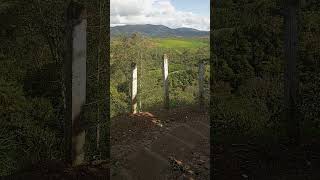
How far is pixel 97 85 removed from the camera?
9812 millimetres

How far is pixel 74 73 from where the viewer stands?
5.23 meters

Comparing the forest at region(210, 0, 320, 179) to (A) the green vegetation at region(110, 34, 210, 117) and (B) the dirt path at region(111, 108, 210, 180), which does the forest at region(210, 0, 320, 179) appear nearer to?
(B) the dirt path at region(111, 108, 210, 180)

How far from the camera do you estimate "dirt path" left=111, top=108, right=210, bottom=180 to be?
642 cm

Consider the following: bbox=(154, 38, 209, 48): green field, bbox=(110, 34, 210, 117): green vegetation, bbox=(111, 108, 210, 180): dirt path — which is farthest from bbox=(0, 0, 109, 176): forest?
bbox=(154, 38, 209, 48): green field

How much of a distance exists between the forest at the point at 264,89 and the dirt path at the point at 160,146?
0.49 metres

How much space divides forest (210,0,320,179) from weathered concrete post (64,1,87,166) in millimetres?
2142

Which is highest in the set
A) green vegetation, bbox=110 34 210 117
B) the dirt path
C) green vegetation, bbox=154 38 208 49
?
green vegetation, bbox=154 38 208 49

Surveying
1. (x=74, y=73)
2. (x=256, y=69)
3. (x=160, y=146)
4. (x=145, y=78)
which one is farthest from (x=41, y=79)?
(x=145, y=78)

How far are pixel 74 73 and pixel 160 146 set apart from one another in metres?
3.53

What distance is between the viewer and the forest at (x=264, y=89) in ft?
20.7

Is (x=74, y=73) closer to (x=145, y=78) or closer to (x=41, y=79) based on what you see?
(x=41, y=79)

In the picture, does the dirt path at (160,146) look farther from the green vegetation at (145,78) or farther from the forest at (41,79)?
the green vegetation at (145,78)

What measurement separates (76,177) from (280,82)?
6.69 meters

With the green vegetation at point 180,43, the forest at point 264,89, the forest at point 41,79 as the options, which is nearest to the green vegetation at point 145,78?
the green vegetation at point 180,43
